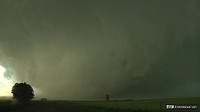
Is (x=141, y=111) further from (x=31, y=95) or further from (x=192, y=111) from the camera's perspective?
(x=31, y=95)

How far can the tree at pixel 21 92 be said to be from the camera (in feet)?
430

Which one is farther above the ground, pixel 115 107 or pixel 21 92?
pixel 21 92

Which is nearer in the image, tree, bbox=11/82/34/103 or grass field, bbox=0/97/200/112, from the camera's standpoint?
grass field, bbox=0/97/200/112

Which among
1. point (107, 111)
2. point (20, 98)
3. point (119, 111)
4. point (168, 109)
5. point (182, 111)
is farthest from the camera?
point (20, 98)

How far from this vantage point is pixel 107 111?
54188 millimetres

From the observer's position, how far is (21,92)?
13162 cm

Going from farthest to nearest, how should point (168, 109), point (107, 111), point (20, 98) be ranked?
point (20, 98) < point (107, 111) < point (168, 109)

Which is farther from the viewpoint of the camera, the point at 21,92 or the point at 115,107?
the point at 21,92

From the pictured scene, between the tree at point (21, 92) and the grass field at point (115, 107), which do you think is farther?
the tree at point (21, 92)

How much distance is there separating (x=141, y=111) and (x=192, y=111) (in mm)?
8138

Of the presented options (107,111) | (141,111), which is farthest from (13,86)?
(141,111)

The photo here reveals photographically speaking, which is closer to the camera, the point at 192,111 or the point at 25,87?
the point at 192,111

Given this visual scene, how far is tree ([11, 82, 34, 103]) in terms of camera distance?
131125mm

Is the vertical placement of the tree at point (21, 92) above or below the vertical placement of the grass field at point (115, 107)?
above
